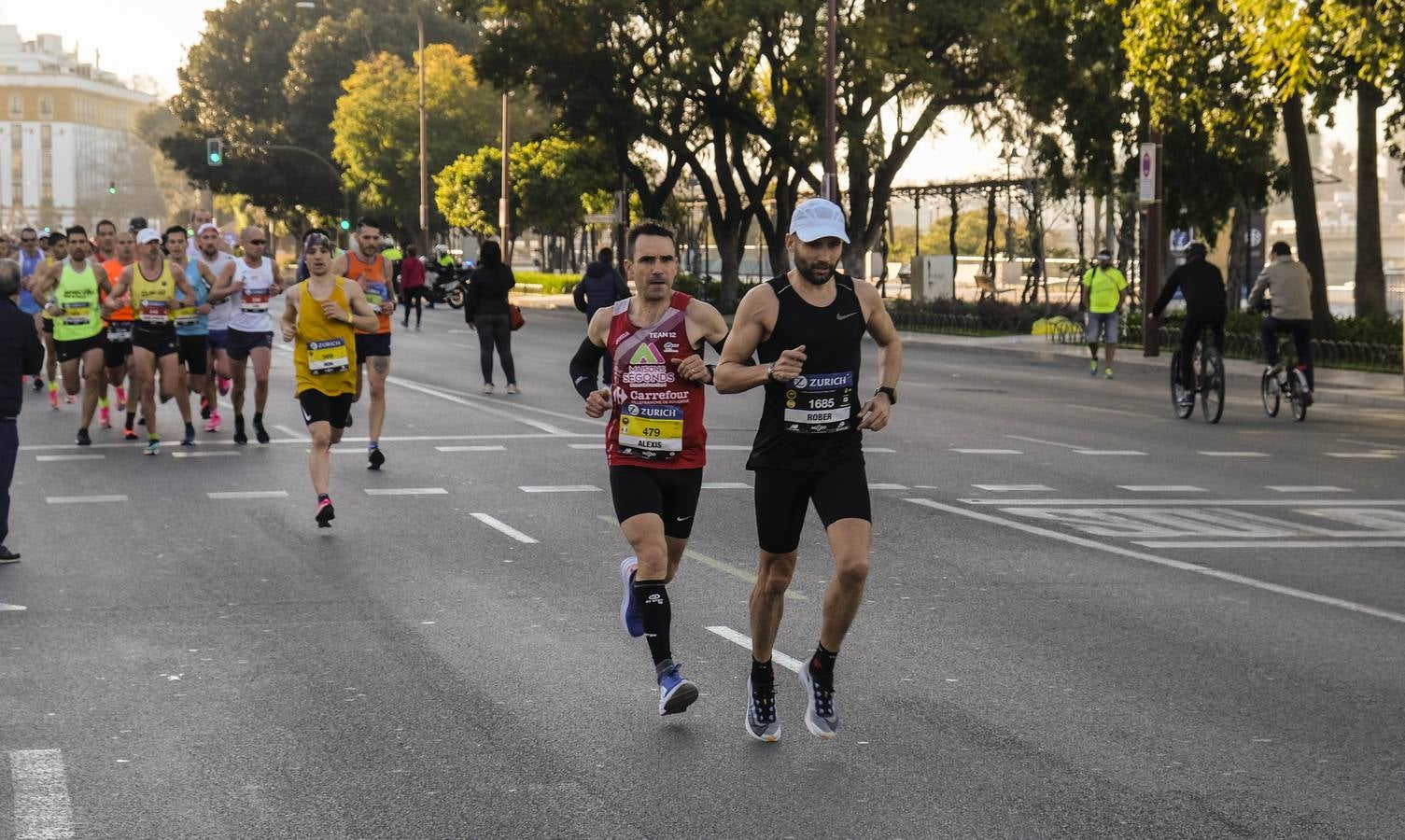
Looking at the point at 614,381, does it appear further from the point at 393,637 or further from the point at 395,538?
the point at 395,538

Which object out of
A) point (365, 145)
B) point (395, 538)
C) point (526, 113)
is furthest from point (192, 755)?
point (365, 145)

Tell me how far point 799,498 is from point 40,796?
2.65 meters

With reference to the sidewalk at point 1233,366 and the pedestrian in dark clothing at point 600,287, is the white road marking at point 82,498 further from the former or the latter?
the sidewalk at point 1233,366

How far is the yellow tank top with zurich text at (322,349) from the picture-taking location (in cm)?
1252

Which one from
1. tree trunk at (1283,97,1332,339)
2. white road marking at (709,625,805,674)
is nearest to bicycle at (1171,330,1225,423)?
tree trunk at (1283,97,1332,339)

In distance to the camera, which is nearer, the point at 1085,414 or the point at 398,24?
the point at 1085,414

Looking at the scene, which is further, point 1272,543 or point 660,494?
point 1272,543

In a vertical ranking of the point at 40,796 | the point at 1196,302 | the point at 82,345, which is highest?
the point at 1196,302

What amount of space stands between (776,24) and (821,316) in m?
36.4

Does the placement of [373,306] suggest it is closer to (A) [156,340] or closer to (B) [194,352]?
(A) [156,340]

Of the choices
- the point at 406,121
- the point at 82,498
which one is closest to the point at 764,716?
the point at 82,498

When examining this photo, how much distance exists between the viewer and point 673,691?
692cm

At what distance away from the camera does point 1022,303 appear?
40375 millimetres

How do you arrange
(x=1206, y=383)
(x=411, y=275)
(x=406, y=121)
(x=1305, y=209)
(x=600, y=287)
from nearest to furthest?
(x=1206, y=383)
(x=600, y=287)
(x=1305, y=209)
(x=411, y=275)
(x=406, y=121)
